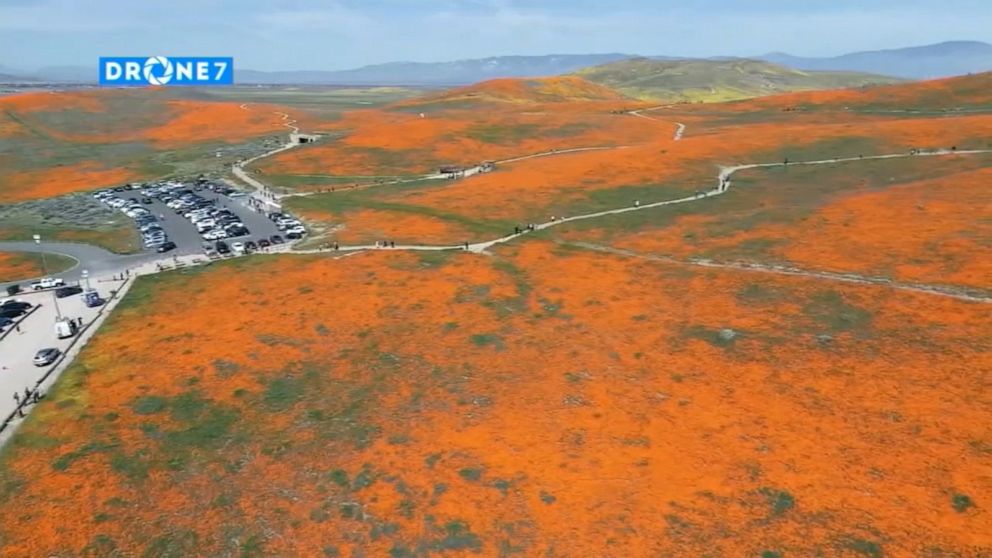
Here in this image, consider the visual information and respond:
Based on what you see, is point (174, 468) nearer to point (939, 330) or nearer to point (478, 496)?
point (478, 496)

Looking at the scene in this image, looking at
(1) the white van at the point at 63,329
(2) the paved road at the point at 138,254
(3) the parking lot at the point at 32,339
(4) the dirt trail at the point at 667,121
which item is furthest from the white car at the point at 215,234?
(4) the dirt trail at the point at 667,121

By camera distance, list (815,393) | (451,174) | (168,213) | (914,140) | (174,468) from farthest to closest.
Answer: (451,174), (914,140), (168,213), (815,393), (174,468)

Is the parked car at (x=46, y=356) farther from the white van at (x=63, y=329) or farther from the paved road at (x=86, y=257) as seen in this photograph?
the paved road at (x=86, y=257)

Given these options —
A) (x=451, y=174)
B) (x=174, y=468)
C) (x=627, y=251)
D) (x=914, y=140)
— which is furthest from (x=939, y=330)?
(x=451, y=174)

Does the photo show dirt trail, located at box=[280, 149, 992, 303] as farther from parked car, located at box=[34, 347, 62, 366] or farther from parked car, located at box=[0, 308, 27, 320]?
parked car, located at box=[34, 347, 62, 366]

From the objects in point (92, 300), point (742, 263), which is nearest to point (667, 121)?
point (742, 263)

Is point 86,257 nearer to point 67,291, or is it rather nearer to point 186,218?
point 67,291
